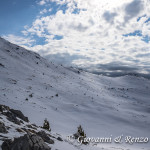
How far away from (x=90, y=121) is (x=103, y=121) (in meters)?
2.68

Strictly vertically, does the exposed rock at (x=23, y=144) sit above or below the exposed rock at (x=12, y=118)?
below

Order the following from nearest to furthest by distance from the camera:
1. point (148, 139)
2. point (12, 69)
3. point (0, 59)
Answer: point (148, 139) < point (12, 69) < point (0, 59)

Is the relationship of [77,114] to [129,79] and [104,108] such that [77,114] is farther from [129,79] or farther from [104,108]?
[129,79]

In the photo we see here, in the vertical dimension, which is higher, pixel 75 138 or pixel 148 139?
pixel 75 138

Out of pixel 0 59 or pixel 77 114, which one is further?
pixel 0 59

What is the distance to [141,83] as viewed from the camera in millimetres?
79125

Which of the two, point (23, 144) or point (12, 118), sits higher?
point (12, 118)

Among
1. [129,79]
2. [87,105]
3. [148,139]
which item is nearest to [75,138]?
[148,139]

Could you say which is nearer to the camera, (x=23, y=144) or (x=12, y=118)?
(x=23, y=144)

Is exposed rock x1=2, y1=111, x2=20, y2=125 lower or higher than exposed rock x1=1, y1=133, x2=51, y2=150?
higher

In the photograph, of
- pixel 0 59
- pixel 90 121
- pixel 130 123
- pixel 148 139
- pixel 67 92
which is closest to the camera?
pixel 148 139

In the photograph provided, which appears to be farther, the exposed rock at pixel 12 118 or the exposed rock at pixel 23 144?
the exposed rock at pixel 12 118

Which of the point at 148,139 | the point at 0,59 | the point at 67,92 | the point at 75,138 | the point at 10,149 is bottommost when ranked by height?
the point at 148,139

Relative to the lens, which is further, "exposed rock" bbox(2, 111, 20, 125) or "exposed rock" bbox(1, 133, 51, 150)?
"exposed rock" bbox(2, 111, 20, 125)
